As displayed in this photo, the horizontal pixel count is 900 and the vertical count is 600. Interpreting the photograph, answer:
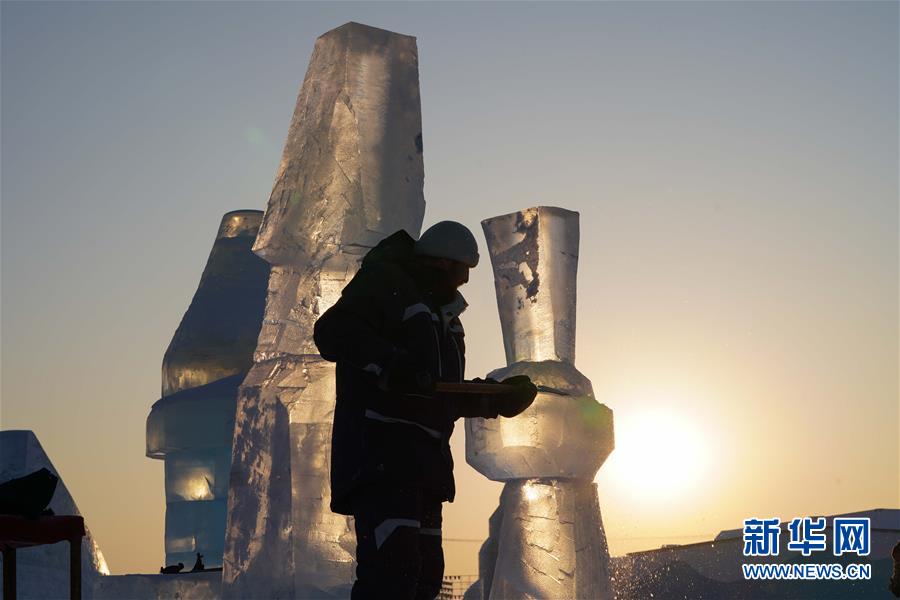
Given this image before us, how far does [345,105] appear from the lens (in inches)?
369


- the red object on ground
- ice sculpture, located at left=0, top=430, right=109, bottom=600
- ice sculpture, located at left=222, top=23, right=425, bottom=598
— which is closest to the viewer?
the red object on ground

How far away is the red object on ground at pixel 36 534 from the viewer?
17.3 feet

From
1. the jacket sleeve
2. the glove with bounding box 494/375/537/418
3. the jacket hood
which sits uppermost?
the jacket hood

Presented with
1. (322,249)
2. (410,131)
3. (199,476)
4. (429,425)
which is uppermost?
(410,131)

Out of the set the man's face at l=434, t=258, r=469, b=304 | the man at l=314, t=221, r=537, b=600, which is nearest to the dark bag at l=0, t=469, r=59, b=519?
the man at l=314, t=221, r=537, b=600

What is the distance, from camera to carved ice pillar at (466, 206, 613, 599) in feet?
33.3

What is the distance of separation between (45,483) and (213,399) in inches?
663

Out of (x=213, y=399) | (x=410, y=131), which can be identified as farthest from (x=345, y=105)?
(x=213, y=399)

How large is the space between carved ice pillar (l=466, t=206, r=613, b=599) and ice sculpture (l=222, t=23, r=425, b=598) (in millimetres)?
1499

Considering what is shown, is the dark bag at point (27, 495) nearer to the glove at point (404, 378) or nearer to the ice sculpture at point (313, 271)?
the glove at point (404, 378)

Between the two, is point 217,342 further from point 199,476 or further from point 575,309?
point 575,309

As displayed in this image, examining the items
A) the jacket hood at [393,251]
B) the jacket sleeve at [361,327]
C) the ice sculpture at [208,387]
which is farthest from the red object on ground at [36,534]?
the ice sculpture at [208,387]

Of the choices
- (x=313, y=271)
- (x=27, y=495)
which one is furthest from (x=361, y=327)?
(x=313, y=271)

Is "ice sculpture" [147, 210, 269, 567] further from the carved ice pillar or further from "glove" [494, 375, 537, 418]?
"glove" [494, 375, 537, 418]
